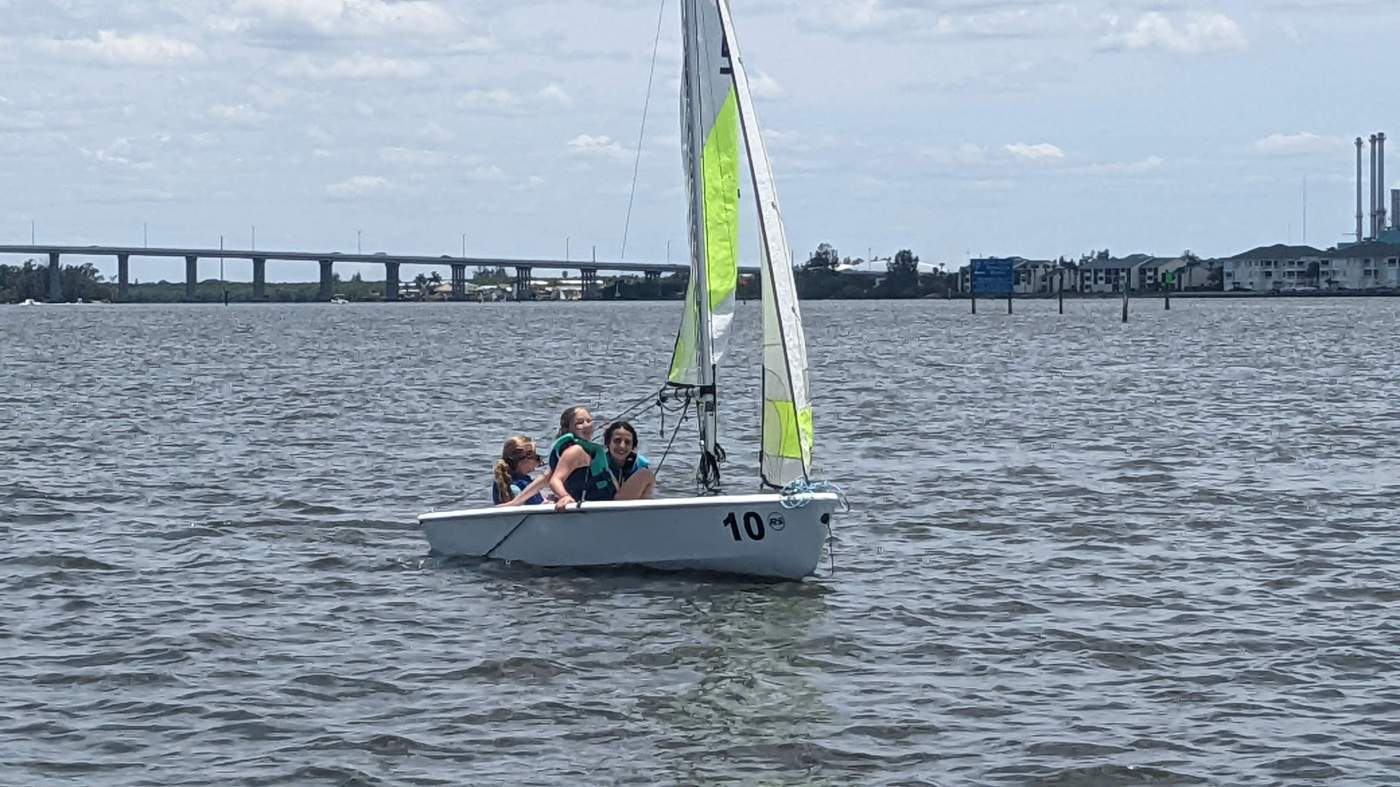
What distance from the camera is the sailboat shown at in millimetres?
17969

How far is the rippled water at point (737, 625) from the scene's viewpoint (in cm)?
1312

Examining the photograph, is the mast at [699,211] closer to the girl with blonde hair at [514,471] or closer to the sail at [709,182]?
the sail at [709,182]

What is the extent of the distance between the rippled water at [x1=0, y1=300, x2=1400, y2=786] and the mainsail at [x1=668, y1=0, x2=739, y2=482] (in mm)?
2205

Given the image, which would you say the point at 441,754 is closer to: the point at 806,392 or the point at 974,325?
the point at 806,392

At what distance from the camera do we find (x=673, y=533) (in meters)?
18.7

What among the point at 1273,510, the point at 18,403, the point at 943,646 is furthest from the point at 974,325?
the point at 943,646

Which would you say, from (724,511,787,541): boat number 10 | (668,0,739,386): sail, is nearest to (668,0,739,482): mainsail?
(668,0,739,386): sail

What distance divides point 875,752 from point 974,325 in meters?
122

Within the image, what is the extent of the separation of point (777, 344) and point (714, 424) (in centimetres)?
215

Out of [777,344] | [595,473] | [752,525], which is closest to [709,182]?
[777,344]

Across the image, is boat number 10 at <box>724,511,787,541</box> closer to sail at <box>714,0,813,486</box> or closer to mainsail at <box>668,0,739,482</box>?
sail at <box>714,0,813,486</box>

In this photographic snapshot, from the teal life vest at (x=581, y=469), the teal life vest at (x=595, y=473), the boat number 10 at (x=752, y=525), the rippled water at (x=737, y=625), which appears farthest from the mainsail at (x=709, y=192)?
the rippled water at (x=737, y=625)

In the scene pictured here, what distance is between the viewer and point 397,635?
664 inches

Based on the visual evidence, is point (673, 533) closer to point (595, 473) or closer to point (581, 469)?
point (595, 473)
